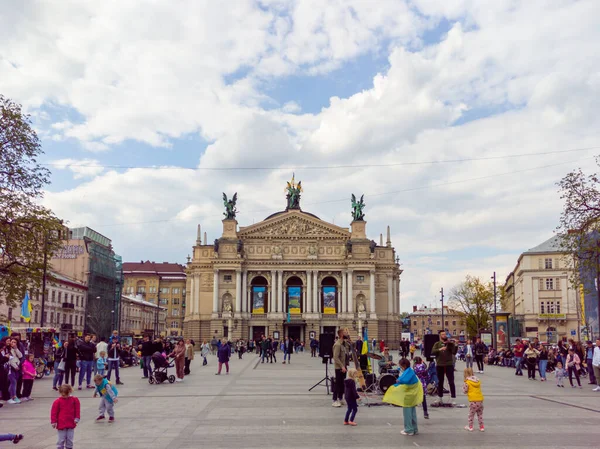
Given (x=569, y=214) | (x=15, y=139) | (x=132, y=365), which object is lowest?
(x=132, y=365)

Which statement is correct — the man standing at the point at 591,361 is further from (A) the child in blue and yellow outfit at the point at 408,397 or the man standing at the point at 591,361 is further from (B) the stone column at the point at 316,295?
(B) the stone column at the point at 316,295

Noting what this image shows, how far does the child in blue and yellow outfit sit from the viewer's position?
12.7 m

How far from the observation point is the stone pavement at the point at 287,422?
11867mm

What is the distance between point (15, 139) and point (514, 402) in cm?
2259

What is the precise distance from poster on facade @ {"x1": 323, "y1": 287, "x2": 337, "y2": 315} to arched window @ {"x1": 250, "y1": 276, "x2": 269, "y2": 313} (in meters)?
8.69

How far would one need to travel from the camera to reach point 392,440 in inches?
477

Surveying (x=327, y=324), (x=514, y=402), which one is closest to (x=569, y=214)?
(x=514, y=402)

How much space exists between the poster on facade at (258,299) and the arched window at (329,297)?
888 centimetres

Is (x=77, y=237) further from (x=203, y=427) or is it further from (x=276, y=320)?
(x=203, y=427)

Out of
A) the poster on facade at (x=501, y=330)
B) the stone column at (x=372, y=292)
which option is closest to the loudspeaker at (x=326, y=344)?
the poster on facade at (x=501, y=330)

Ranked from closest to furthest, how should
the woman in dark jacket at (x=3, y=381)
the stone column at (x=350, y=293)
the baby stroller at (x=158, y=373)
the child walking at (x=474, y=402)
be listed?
the child walking at (x=474, y=402), the woman in dark jacket at (x=3, y=381), the baby stroller at (x=158, y=373), the stone column at (x=350, y=293)

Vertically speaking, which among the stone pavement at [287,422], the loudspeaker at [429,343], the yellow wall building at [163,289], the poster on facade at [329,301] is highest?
the yellow wall building at [163,289]

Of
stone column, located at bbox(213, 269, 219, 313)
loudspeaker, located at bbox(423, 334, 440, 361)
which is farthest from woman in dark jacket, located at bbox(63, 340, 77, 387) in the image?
stone column, located at bbox(213, 269, 219, 313)

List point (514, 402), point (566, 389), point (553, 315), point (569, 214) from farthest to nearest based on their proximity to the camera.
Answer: point (553, 315)
point (569, 214)
point (566, 389)
point (514, 402)
